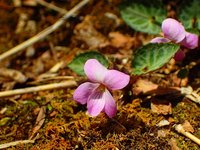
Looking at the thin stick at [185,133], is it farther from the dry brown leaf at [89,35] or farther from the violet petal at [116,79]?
the dry brown leaf at [89,35]

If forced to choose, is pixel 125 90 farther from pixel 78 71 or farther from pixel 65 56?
pixel 65 56

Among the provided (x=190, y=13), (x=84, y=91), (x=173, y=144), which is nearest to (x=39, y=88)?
(x=84, y=91)

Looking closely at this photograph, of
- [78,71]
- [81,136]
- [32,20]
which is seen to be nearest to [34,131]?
[81,136]

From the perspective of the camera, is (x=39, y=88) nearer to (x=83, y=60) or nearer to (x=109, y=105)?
(x=83, y=60)

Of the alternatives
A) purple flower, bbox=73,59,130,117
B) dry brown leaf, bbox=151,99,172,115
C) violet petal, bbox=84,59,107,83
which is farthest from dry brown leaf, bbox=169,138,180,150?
violet petal, bbox=84,59,107,83

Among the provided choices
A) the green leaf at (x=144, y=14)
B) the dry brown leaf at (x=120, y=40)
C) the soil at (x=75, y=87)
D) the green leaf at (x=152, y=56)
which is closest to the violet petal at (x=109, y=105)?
the soil at (x=75, y=87)
